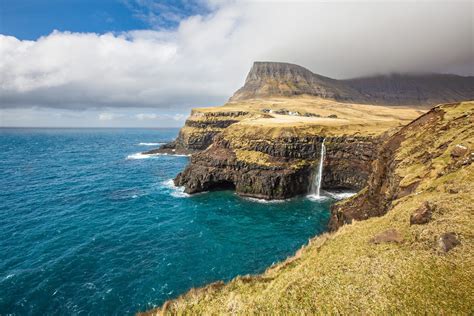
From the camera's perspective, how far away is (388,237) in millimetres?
18188

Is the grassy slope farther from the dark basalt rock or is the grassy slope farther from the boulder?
the dark basalt rock

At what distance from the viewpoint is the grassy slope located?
1306 cm

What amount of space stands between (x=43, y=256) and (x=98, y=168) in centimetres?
6952

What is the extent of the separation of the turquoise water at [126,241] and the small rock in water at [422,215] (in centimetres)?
1905

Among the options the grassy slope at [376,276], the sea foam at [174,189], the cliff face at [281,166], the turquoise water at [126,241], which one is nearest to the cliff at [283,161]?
the cliff face at [281,166]

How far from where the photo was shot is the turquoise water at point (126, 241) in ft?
91.3

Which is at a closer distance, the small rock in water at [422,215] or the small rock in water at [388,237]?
the small rock in water at [388,237]

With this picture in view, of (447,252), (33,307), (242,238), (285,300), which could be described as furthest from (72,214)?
(447,252)

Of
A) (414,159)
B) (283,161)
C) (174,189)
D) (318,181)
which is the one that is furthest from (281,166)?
(414,159)

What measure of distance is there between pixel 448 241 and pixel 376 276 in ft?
17.4

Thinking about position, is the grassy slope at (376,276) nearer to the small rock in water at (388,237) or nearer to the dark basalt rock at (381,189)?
the small rock in water at (388,237)

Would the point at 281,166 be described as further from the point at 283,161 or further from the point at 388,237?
the point at 388,237

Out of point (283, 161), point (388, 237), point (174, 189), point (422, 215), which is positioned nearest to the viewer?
point (388, 237)

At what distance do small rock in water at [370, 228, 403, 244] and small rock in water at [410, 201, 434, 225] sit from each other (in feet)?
5.36
